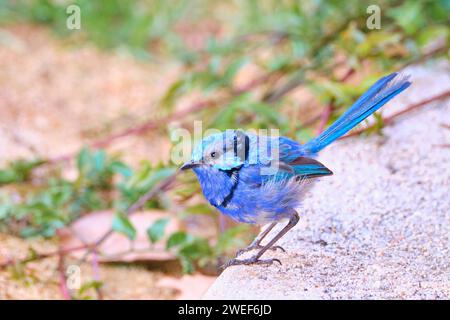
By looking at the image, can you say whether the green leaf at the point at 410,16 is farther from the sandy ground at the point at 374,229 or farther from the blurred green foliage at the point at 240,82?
the sandy ground at the point at 374,229

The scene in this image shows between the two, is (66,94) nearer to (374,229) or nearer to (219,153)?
(219,153)

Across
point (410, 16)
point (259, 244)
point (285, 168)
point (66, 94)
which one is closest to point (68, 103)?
point (66, 94)

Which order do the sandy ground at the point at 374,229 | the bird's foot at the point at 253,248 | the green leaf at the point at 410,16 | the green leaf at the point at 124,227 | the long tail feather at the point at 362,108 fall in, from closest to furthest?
the sandy ground at the point at 374,229
the bird's foot at the point at 253,248
the long tail feather at the point at 362,108
the green leaf at the point at 124,227
the green leaf at the point at 410,16

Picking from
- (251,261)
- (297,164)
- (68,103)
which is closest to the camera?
(251,261)

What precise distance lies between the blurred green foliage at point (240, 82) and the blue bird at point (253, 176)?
2.24ft

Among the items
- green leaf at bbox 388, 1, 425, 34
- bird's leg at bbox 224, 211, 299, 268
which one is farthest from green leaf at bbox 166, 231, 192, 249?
green leaf at bbox 388, 1, 425, 34

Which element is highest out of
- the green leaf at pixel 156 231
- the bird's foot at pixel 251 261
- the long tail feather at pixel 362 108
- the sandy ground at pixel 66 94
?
the sandy ground at pixel 66 94

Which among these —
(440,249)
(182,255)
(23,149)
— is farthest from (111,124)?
(440,249)

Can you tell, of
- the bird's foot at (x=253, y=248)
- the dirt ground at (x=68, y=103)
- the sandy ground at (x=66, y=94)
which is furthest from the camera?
the sandy ground at (x=66, y=94)

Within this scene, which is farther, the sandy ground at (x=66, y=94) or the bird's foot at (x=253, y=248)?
the sandy ground at (x=66, y=94)

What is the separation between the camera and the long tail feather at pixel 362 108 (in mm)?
3061

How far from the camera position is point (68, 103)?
18.3 ft

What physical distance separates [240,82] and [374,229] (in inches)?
113

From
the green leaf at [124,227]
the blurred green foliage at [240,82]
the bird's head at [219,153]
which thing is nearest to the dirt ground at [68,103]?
the blurred green foliage at [240,82]
